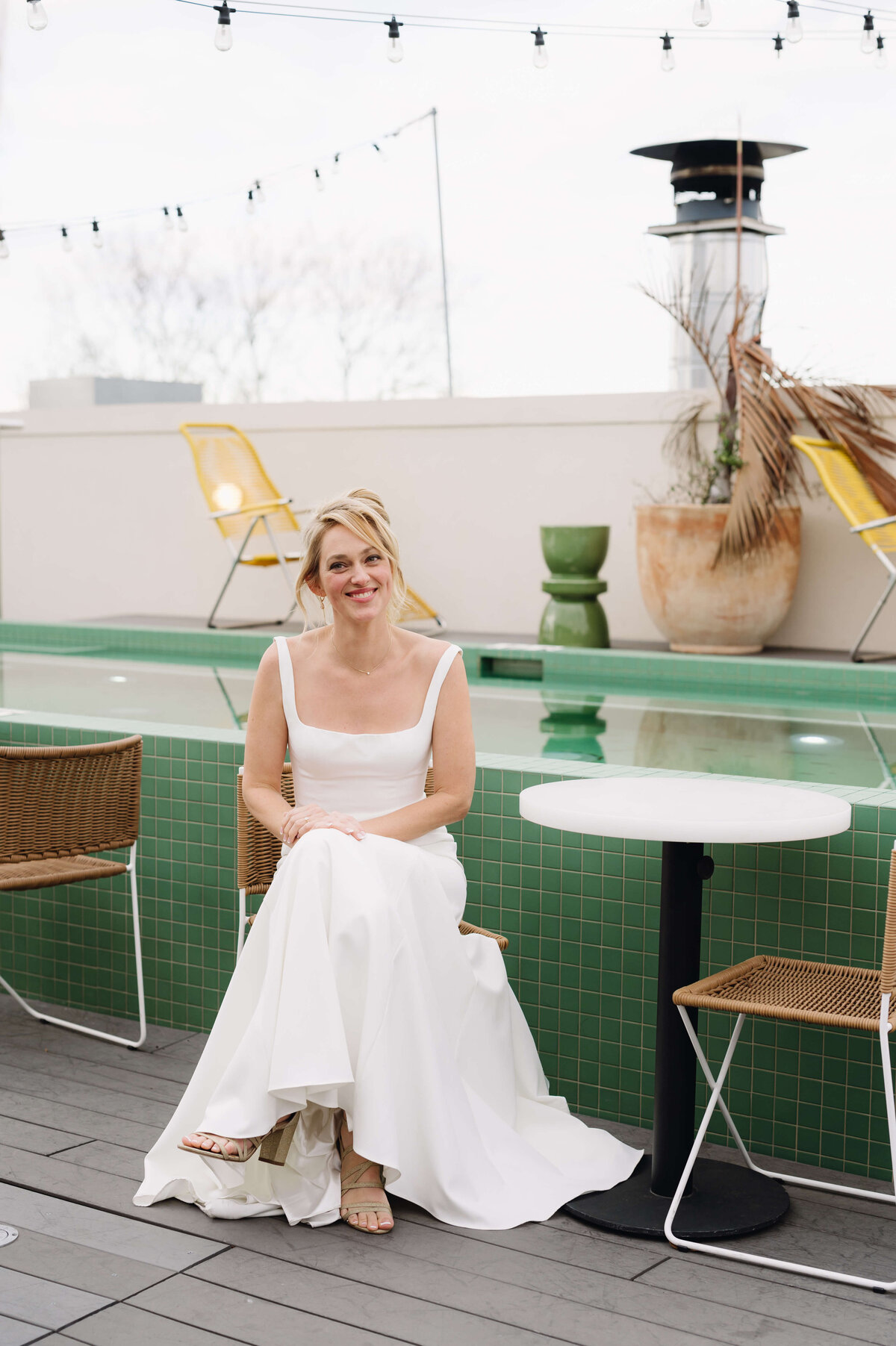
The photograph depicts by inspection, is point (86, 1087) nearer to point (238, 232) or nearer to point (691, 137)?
point (691, 137)

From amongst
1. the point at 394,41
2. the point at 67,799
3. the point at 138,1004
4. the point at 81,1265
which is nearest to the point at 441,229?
the point at 394,41

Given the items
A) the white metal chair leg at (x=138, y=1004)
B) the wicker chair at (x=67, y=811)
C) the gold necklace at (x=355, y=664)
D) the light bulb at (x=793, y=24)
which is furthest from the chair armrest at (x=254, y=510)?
the gold necklace at (x=355, y=664)

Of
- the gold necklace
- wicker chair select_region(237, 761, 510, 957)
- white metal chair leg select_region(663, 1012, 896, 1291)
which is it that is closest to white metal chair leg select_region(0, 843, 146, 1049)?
wicker chair select_region(237, 761, 510, 957)

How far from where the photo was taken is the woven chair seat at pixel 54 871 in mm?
3082

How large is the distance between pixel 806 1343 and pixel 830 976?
25.0 inches

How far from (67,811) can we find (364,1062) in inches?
46.1

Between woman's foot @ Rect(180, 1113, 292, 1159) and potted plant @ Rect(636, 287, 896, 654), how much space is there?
545 cm

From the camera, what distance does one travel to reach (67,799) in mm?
3145

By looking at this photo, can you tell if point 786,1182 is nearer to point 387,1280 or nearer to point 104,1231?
point 387,1280

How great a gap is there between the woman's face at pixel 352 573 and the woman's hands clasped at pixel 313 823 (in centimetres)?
37

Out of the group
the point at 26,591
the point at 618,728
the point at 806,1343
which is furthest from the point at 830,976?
the point at 26,591

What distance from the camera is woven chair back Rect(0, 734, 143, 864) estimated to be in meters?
3.08

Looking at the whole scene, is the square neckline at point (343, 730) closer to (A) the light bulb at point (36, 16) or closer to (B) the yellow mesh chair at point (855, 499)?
(B) the yellow mesh chair at point (855, 499)

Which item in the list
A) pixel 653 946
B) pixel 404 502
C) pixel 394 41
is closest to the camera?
pixel 653 946
